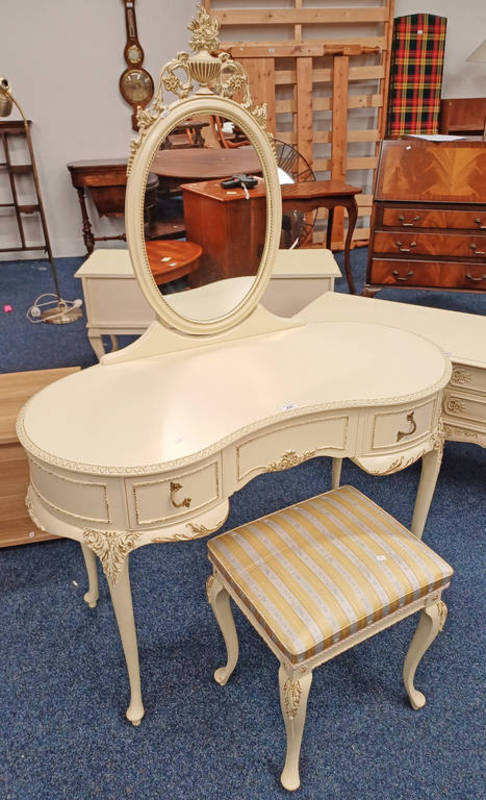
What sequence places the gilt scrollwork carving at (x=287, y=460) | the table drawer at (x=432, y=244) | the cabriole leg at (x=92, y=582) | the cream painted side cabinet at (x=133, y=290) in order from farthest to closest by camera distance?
1. the table drawer at (x=432, y=244)
2. the cream painted side cabinet at (x=133, y=290)
3. the cabriole leg at (x=92, y=582)
4. the gilt scrollwork carving at (x=287, y=460)

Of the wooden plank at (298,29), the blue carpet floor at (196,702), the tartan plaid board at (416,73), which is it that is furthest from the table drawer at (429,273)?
the wooden plank at (298,29)

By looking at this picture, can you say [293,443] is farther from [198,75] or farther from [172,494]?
[198,75]

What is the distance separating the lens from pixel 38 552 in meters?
2.54

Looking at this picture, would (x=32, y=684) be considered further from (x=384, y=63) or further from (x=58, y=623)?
(x=384, y=63)

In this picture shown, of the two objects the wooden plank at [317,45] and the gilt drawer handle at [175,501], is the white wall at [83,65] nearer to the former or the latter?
the wooden plank at [317,45]

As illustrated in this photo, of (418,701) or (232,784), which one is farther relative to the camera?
(418,701)

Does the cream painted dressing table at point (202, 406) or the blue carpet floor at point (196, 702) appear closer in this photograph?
the cream painted dressing table at point (202, 406)

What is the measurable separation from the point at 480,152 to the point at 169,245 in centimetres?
268

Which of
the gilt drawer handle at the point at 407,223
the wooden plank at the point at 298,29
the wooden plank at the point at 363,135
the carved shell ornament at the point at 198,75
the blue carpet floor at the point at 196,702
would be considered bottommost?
the blue carpet floor at the point at 196,702

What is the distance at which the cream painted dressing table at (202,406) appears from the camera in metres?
1.49

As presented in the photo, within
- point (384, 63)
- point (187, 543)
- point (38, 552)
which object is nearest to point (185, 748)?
point (187, 543)

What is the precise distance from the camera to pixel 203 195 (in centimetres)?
209

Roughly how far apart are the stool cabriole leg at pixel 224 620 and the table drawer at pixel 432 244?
2820mm

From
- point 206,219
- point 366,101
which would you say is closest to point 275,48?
point 366,101
